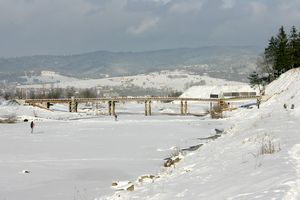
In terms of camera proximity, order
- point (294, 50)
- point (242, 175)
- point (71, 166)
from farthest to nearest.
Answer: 1. point (294, 50)
2. point (71, 166)
3. point (242, 175)

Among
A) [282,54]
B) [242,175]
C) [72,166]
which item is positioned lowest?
[72,166]

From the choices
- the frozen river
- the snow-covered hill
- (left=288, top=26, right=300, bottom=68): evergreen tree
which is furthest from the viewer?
(left=288, top=26, right=300, bottom=68): evergreen tree

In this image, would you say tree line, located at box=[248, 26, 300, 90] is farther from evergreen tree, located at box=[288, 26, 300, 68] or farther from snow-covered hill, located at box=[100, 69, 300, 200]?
snow-covered hill, located at box=[100, 69, 300, 200]

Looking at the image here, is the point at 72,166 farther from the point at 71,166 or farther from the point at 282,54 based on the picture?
the point at 282,54

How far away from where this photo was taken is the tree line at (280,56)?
349 feet

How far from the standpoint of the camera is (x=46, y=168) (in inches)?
1213

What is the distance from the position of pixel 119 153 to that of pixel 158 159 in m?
6.28

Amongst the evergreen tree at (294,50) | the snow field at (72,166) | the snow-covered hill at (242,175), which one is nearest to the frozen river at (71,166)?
the snow field at (72,166)

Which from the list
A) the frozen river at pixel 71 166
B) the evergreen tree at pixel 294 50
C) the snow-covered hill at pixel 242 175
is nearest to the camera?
the snow-covered hill at pixel 242 175

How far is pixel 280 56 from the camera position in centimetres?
11194

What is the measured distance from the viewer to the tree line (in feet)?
349

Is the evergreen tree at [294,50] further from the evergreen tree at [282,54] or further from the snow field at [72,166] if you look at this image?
the snow field at [72,166]

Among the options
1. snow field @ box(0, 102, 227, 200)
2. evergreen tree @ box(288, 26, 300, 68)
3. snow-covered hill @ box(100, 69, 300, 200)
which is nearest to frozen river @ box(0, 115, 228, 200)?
snow field @ box(0, 102, 227, 200)

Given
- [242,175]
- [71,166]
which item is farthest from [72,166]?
[242,175]
